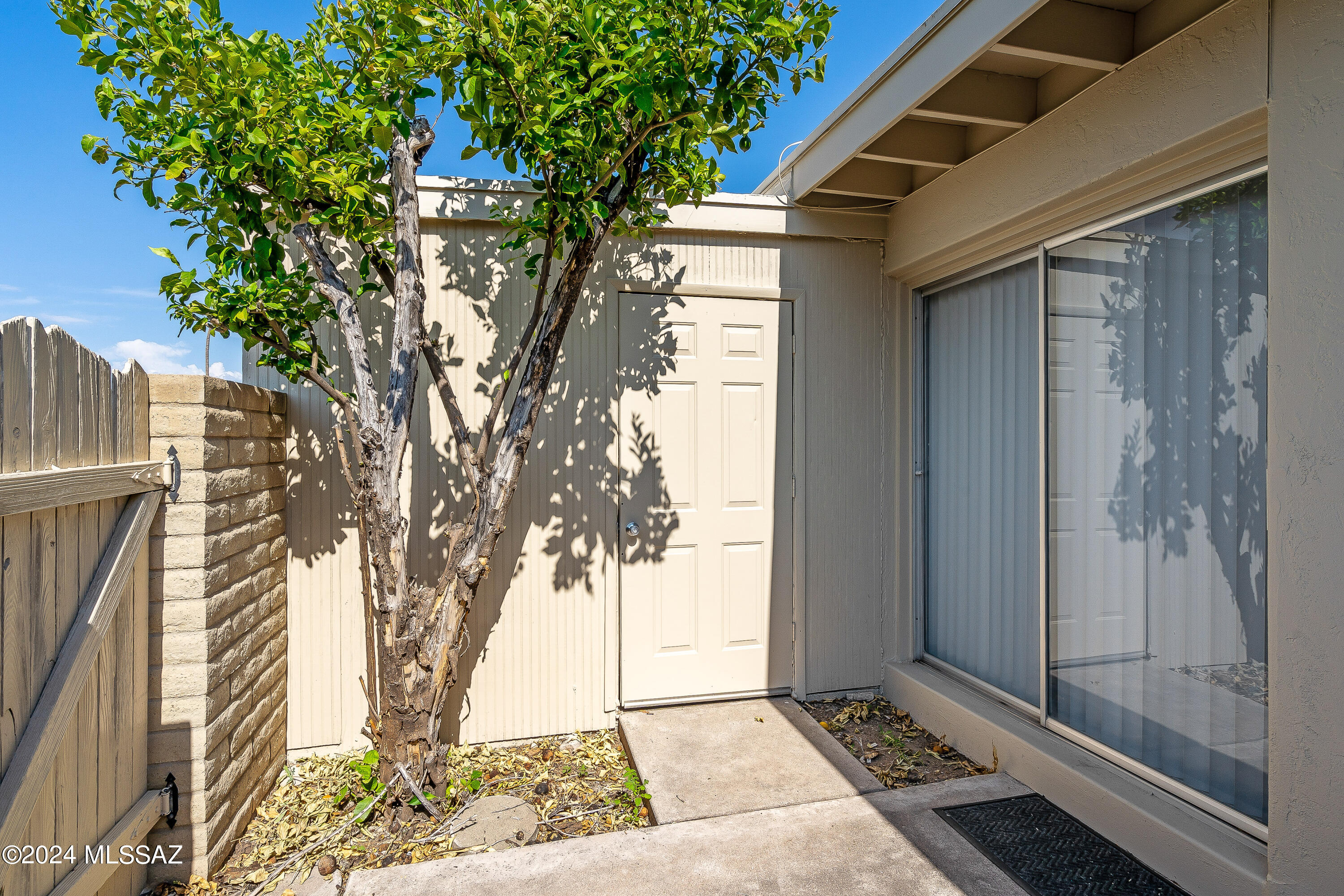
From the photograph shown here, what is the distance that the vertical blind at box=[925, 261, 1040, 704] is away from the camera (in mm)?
2949

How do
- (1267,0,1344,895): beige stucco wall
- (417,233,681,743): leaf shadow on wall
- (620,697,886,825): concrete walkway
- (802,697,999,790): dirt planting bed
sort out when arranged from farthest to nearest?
(417,233,681,743): leaf shadow on wall, (802,697,999,790): dirt planting bed, (620,697,886,825): concrete walkway, (1267,0,1344,895): beige stucco wall

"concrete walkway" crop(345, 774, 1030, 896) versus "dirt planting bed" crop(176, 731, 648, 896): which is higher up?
"concrete walkway" crop(345, 774, 1030, 896)

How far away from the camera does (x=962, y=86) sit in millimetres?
2646

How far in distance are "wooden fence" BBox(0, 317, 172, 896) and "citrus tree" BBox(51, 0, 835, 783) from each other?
64cm

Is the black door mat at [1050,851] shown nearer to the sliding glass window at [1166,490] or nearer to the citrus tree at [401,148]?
the sliding glass window at [1166,490]

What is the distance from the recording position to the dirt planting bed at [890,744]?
2.93 meters

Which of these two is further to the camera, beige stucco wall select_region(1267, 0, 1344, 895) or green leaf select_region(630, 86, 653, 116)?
green leaf select_region(630, 86, 653, 116)

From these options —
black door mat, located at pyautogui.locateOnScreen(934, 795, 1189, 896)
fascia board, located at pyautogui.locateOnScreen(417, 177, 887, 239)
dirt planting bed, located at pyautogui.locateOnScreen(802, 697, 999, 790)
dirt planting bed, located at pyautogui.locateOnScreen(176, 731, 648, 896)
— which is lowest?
dirt planting bed, located at pyautogui.locateOnScreen(176, 731, 648, 896)

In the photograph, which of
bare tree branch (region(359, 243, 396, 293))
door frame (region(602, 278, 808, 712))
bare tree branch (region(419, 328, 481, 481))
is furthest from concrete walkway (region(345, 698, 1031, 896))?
bare tree branch (region(359, 243, 396, 293))

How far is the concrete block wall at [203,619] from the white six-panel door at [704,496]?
1.63m

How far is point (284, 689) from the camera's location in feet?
10.1

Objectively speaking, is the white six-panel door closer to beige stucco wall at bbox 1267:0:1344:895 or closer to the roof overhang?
the roof overhang

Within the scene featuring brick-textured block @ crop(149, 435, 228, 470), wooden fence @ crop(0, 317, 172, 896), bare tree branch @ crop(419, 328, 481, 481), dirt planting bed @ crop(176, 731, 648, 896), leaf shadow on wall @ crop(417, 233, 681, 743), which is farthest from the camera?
leaf shadow on wall @ crop(417, 233, 681, 743)

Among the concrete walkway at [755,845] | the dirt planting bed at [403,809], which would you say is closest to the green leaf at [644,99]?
the concrete walkway at [755,845]
